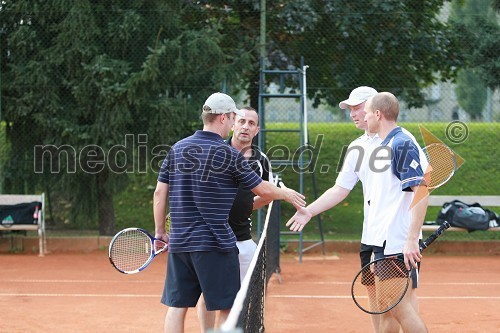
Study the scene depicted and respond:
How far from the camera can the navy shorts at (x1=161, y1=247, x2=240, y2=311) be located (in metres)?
4.62

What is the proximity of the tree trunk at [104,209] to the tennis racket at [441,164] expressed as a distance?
6911 mm

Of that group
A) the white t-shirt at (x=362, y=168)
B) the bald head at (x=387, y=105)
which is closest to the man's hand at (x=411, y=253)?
the white t-shirt at (x=362, y=168)

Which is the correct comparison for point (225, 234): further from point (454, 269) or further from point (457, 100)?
point (457, 100)

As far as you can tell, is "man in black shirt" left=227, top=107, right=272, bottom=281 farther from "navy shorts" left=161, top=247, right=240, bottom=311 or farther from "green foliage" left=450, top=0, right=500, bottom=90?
"green foliage" left=450, top=0, right=500, bottom=90

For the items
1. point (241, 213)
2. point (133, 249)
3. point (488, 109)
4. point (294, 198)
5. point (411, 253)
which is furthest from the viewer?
point (488, 109)

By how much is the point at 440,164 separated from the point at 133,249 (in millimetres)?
2025

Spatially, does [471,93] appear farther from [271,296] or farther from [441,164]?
[441,164]

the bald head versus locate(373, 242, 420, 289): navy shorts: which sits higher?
the bald head

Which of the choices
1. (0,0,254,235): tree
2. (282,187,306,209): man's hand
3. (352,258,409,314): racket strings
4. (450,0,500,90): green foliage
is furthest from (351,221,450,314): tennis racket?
(450,0,500,90): green foliage

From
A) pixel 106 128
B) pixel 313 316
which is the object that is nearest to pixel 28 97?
pixel 106 128

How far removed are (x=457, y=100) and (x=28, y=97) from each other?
6501 mm

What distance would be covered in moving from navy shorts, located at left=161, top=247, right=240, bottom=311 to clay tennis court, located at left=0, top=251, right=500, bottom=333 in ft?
6.08

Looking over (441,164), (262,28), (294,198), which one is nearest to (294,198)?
(294,198)

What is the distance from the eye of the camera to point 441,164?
5.32m
